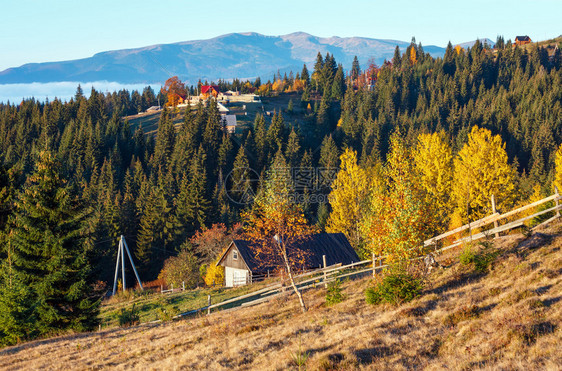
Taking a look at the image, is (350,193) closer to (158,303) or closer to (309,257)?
(309,257)

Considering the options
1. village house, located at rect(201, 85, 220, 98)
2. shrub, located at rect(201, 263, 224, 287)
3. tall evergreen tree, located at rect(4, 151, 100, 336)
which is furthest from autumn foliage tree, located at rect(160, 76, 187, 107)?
tall evergreen tree, located at rect(4, 151, 100, 336)

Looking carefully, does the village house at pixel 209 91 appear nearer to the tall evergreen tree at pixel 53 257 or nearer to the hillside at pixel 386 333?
the tall evergreen tree at pixel 53 257

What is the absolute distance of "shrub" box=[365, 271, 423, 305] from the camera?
1916cm

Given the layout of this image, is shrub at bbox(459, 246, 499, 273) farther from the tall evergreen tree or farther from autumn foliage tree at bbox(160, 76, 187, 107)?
autumn foliage tree at bbox(160, 76, 187, 107)

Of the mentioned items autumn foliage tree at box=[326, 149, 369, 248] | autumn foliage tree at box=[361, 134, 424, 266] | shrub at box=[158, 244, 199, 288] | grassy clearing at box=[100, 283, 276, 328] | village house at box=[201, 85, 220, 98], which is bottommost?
shrub at box=[158, 244, 199, 288]

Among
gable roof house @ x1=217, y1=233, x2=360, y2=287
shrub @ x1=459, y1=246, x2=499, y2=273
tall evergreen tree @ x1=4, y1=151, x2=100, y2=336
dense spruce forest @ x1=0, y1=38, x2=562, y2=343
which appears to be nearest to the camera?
shrub @ x1=459, y1=246, x2=499, y2=273

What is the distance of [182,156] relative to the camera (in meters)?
108

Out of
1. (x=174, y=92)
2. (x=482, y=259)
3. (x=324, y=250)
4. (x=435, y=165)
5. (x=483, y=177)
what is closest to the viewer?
(x=482, y=259)

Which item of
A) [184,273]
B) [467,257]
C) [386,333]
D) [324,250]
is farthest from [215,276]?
[386,333]

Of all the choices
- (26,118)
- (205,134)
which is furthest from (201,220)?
(26,118)

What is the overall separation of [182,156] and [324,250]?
68967mm

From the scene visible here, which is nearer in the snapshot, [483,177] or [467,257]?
[467,257]

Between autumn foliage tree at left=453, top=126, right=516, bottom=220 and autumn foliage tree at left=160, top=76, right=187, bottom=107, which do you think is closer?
autumn foliage tree at left=453, top=126, right=516, bottom=220

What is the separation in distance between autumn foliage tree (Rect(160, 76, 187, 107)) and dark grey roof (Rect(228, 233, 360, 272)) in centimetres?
12431
